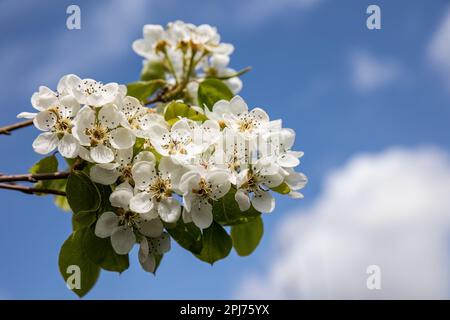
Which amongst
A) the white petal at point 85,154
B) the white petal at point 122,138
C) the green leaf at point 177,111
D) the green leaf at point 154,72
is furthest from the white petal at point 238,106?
the green leaf at point 154,72

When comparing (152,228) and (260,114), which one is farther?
(260,114)

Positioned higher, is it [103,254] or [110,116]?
[110,116]

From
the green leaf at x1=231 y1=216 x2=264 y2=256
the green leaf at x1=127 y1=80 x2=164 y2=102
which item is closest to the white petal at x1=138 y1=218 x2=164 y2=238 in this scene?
the green leaf at x1=231 y1=216 x2=264 y2=256

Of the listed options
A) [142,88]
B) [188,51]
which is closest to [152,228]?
[142,88]

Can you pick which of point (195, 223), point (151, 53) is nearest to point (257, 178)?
point (195, 223)

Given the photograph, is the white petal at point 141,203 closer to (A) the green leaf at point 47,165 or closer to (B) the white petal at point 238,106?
(B) the white petal at point 238,106

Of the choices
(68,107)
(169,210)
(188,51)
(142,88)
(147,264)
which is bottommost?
(147,264)

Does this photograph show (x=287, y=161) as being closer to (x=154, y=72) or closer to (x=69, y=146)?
(x=69, y=146)
